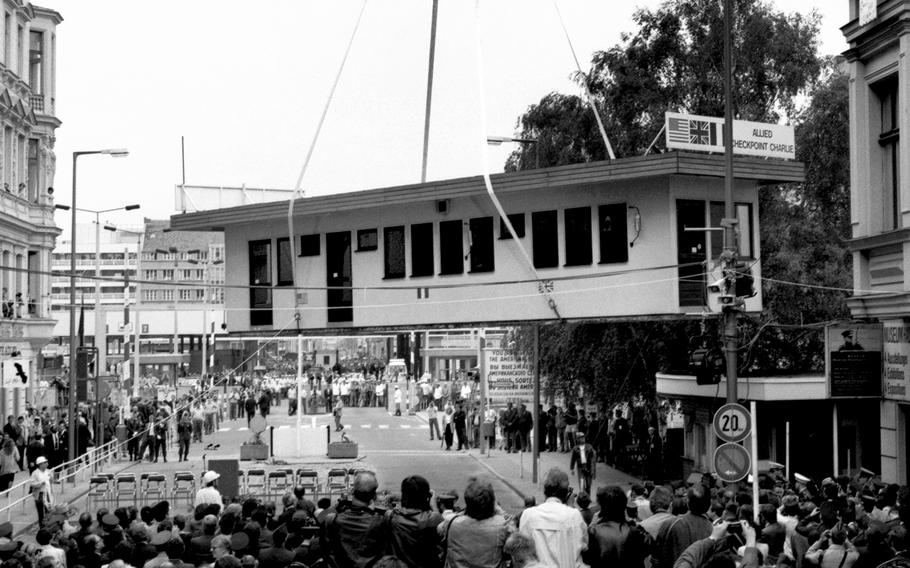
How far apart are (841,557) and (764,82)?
3001cm

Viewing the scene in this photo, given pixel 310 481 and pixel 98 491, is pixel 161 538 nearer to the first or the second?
pixel 98 491

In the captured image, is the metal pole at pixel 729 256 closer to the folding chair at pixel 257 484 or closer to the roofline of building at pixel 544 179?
the roofline of building at pixel 544 179

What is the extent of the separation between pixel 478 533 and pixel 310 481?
2487 centimetres

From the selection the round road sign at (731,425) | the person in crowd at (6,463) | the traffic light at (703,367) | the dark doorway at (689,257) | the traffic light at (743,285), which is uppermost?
the dark doorway at (689,257)

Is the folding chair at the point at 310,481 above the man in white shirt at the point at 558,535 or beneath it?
beneath

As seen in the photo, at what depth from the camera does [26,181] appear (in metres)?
54.7

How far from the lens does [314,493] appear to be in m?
30.9

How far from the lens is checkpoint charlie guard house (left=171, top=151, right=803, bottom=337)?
1063 inches

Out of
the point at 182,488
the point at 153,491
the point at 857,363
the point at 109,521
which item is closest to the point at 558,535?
the point at 109,521

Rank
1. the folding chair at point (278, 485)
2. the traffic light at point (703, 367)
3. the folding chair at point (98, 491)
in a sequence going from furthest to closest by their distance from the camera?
the folding chair at point (278, 485)
the folding chair at point (98, 491)
the traffic light at point (703, 367)

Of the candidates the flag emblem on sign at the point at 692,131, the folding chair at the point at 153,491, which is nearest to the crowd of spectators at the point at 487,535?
the flag emblem on sign at the point at 692,131

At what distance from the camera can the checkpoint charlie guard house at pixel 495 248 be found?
27.0 metres

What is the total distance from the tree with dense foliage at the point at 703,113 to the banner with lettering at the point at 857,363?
13008 millimetres

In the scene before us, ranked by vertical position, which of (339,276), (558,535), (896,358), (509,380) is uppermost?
(339,276)
